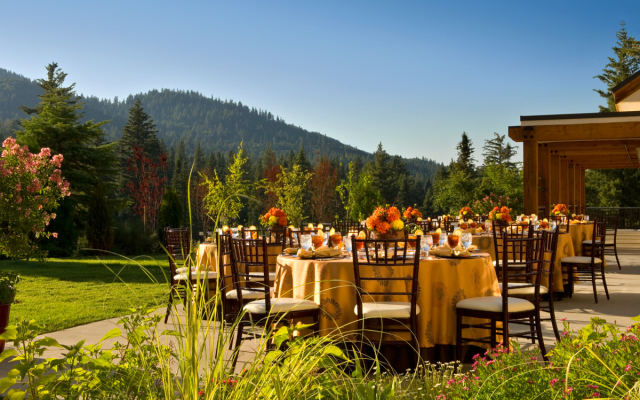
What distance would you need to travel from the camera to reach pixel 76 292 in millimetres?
7762

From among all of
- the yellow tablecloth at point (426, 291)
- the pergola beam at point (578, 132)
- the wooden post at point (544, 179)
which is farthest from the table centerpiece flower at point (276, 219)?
the wooden post at point (544, 179)

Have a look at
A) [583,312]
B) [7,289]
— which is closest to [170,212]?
[7,289]

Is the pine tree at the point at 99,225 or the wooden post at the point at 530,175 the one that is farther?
the pine tree at the point at 99,225

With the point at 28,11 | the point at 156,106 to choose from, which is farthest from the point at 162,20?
the point at 156,106

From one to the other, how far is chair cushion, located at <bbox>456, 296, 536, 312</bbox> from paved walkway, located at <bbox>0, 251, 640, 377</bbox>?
0.92 metres

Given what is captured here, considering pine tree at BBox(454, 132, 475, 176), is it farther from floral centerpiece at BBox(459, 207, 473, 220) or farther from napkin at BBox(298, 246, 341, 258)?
napkin at BBox(298, 246, 341, 258)

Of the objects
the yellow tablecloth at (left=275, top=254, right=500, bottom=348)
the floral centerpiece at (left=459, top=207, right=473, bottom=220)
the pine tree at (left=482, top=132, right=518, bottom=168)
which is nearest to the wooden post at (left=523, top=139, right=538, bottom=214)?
the floral centerpiece at (left=459, top=207, right=473, bottom=220)

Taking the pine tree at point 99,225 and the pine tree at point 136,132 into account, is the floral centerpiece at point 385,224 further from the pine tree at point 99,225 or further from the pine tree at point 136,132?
the pine tree at point 136,132

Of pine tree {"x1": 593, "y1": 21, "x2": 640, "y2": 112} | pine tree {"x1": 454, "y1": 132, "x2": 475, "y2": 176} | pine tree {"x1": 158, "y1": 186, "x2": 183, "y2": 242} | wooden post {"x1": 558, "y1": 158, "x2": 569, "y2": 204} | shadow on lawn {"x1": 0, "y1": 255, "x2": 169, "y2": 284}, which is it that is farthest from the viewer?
pine tree {"x1": 454, "y1": 132, "x2": 475, "y2": 176}

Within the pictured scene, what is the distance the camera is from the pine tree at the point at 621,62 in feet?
111

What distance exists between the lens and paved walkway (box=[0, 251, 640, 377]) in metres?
4.53

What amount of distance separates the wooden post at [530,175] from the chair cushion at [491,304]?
839 centimetres

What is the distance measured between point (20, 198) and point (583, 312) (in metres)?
5.78

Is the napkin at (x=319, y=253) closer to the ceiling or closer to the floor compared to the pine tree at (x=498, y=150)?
closer to the floor
